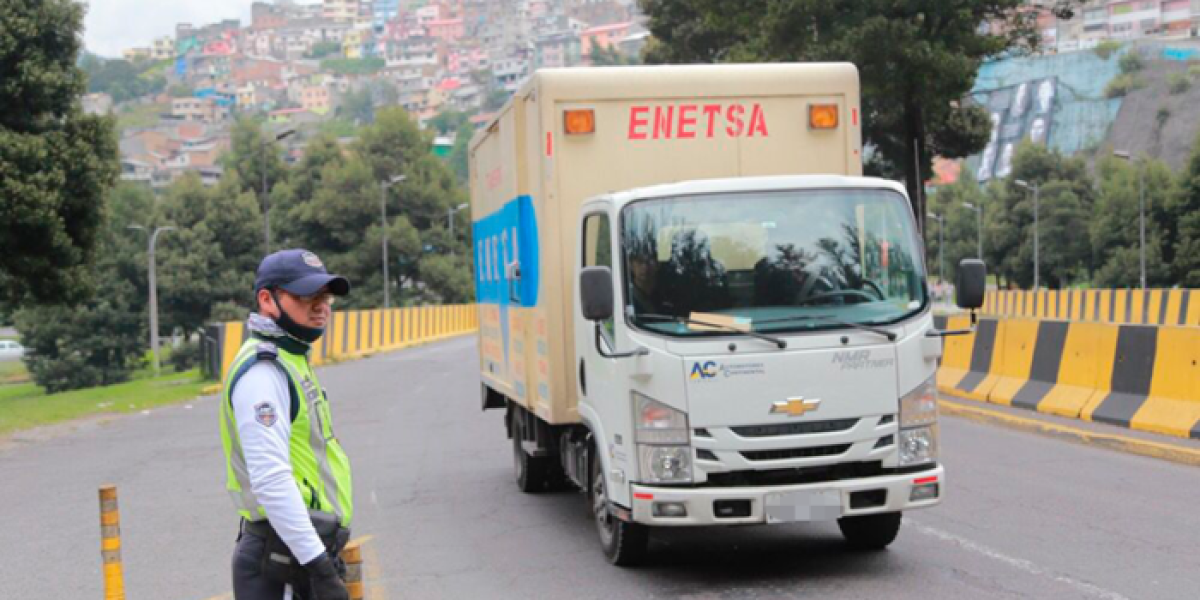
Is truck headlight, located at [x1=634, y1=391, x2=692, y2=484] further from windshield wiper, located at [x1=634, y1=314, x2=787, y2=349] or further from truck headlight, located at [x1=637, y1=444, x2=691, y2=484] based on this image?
windshield wiper, located at [x1=634, y1=314, x2=787, y2=349]

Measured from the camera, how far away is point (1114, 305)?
37.9 metres

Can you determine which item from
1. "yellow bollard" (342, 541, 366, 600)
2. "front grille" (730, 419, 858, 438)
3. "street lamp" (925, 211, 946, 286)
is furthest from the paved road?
"street lamp" (925, 211, 946, 286)

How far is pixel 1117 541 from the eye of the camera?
29.1 feet

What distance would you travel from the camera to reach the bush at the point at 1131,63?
136 m

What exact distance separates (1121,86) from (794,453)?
134 m

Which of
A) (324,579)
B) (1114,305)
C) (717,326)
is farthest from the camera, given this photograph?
(1114,305)

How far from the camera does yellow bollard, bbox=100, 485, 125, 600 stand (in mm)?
5781

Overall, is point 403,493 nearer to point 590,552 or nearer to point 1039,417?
point 590,552

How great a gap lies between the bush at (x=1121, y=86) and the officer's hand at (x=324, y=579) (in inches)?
5328

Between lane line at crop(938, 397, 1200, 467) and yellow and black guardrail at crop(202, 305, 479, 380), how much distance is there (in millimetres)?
13168

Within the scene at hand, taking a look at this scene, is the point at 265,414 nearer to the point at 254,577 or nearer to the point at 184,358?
the point at 254,577

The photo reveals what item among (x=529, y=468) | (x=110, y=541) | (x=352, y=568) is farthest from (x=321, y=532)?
(x=529, y=468)

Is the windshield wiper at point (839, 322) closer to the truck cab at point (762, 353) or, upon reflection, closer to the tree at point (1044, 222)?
the truck cab at point (762, 353)

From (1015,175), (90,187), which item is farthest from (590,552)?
(1015,175)
